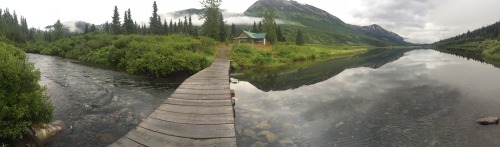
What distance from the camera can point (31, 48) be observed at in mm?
87188

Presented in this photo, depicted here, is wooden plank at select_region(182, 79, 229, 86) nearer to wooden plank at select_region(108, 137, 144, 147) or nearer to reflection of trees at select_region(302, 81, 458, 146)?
reflection of trees at select_region(302, 81, 458, 146)

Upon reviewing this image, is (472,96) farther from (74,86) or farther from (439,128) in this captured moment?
(74,86)

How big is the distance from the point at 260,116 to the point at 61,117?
31.9 feet

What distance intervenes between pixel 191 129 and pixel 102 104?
32.3 ft


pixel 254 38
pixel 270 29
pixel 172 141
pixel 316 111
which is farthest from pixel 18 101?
pixel 270 29

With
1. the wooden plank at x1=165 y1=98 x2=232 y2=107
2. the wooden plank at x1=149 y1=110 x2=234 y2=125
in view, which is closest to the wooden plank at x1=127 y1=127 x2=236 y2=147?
the wooden plank at x1=149 y1=110 x2=234 y2=125

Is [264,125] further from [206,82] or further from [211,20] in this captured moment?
[211,20]

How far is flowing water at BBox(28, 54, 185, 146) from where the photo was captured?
12258 mm


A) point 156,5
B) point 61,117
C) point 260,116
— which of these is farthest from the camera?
point 156,5

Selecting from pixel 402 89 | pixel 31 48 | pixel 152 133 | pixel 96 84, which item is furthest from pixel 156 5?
pixel 152 133

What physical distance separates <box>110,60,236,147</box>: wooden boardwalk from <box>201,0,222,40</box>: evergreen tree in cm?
5653

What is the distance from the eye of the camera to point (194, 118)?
10812mm

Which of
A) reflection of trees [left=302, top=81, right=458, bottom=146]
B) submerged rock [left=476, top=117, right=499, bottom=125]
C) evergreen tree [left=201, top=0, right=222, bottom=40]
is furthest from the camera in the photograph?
evergreen tree [left=201, top=0, right=222, bottom=40]

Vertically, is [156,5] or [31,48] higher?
[156,5]
